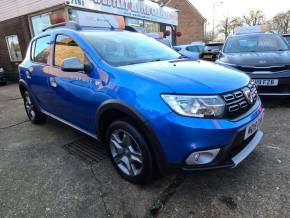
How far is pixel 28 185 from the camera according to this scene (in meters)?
2.96

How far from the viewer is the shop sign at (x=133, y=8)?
10.7m

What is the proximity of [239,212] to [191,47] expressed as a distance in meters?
12.1

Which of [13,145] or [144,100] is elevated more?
[144,100]

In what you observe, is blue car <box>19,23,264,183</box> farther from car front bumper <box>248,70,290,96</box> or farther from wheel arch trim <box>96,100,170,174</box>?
car front bumper <box>248,70,290,96</box>

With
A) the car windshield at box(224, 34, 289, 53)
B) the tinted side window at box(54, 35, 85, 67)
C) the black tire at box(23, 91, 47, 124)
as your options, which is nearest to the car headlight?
the tinted side window at box(54, 35, 85, 67)

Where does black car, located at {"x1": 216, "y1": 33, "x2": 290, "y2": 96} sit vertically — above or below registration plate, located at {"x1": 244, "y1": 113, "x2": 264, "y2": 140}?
above

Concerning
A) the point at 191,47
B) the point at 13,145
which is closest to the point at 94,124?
the point at 13,145

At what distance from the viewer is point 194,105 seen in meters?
2.21

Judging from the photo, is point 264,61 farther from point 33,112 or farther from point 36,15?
point 36,15

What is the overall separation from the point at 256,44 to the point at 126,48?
4.12m

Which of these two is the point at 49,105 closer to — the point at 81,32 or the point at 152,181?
the point at 81,32

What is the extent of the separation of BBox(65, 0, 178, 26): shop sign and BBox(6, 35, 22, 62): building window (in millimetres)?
4485

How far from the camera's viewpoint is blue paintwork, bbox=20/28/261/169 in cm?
217

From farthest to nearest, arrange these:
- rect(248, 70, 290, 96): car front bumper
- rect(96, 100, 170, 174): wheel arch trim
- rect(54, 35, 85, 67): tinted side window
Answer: rect(248, 70, 290, 96): car front bumper → rect(54, 35, 85, 67): tinted side window → rect(96, 100, 170, 174): wheel arch trim
